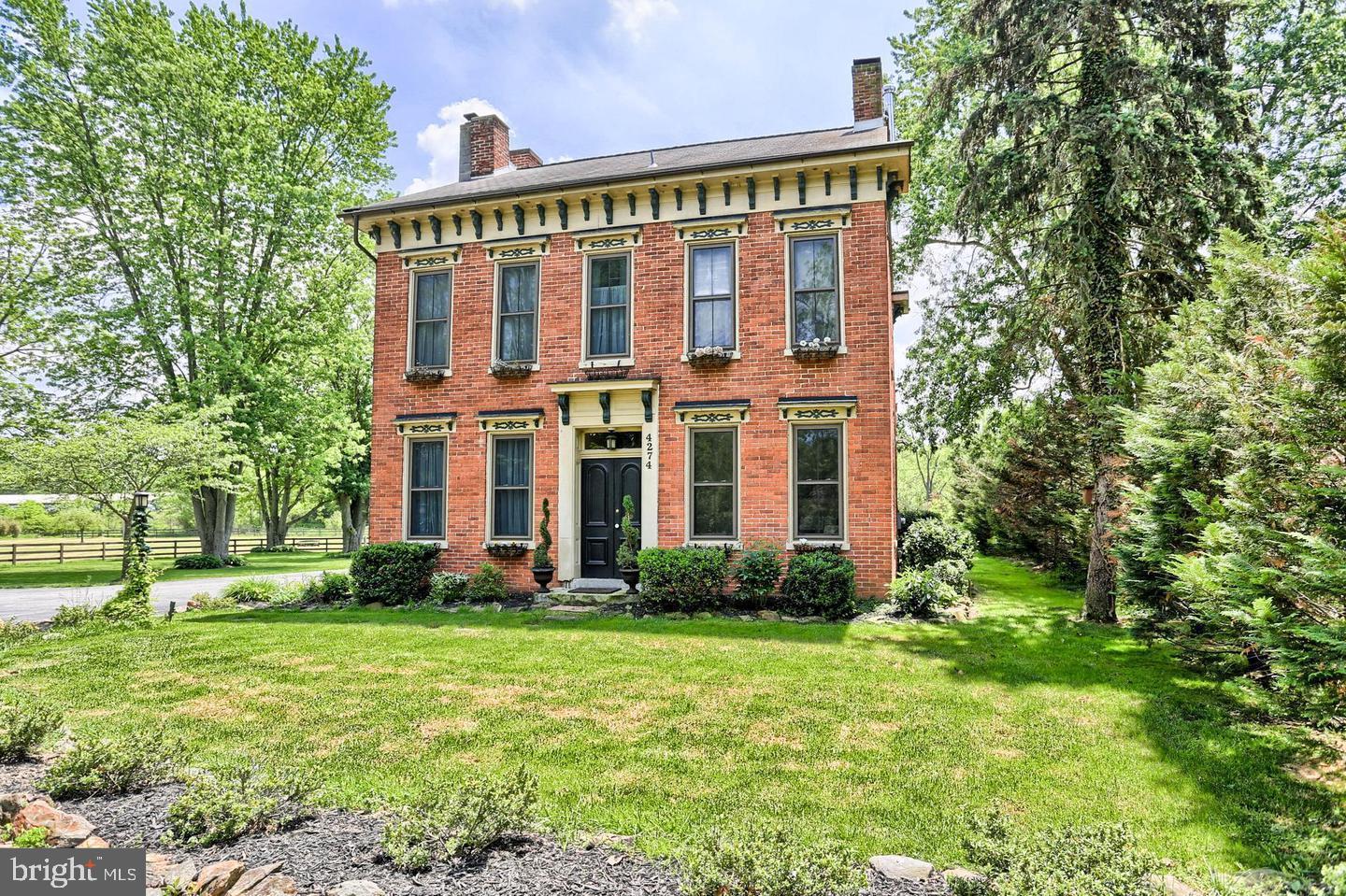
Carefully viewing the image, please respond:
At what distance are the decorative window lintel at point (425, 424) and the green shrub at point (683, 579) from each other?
497cm

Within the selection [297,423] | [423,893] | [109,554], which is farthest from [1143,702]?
[109,554]

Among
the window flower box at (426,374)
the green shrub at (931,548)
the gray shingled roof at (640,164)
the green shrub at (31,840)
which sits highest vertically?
the gray shingled roof at (640,164)

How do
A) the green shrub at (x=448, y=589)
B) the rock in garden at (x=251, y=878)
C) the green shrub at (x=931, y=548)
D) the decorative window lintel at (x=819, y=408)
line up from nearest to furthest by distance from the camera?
the rock in garden at (x=251, y=878) < the decorative window lintel at (x=819, y=408) < the green shrub at (x=448, y=589) < the green shrub at (x=931, y=548)

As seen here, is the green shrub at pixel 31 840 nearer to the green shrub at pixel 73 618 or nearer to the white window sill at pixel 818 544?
the green shrub at pixel 73 618

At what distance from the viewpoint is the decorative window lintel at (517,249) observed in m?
12.5

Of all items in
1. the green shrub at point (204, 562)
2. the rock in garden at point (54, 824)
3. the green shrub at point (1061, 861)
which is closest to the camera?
the green shrub at point (1061, 861)

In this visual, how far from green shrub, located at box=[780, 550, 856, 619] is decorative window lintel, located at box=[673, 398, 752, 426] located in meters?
2.68

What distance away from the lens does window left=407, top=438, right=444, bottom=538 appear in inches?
502

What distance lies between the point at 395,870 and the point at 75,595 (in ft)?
50.6

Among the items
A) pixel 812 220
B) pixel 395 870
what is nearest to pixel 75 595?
pixel 395 870

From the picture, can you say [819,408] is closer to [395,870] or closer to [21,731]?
[395,870]

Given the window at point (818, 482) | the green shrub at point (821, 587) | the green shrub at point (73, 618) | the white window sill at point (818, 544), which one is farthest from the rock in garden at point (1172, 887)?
the green shrub at point (73, 618)

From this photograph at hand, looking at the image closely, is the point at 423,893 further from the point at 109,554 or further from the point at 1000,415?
the point at 109,554

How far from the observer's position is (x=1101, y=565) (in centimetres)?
1018
